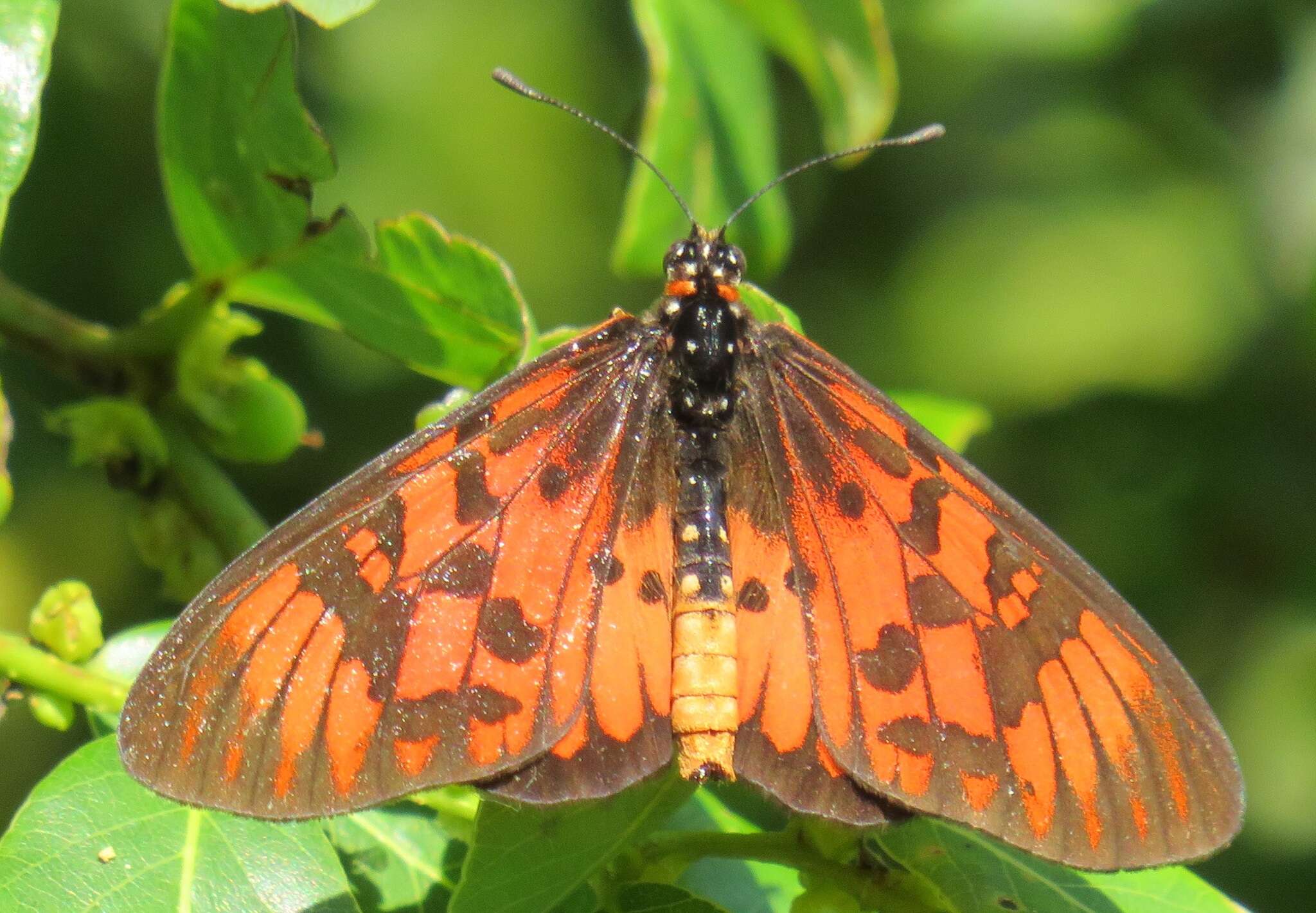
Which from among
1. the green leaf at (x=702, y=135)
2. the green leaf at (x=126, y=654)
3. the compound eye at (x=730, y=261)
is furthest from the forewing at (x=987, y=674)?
the green leaf at (x=126, y=654)

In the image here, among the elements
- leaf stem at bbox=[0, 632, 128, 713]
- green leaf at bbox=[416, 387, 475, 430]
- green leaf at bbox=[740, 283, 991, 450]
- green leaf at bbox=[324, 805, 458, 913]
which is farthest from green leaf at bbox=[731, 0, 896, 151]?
leaf stem at bbox=[0, 632, 128, 713]

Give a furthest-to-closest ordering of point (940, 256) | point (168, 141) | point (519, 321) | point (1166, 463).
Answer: point (940, 256)
point (1166, 463)
point (168, 141)
point (519, 321)

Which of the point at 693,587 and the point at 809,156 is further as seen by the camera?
the point at 809,156

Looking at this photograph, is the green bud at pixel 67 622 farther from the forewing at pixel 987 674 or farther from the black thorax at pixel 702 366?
the forewing at pixel 987 674

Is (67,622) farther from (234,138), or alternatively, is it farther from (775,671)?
(775,671)

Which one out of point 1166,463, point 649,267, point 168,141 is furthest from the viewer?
point 1166,463

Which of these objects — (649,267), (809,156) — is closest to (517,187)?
(809,156)

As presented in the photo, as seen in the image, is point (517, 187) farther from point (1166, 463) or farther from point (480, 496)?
point (480, 496)

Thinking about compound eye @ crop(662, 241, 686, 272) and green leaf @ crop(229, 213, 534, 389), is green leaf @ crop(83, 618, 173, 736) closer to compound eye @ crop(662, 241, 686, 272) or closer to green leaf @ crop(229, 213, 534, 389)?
green leaf @ crop(229, 213, 534, 389)
